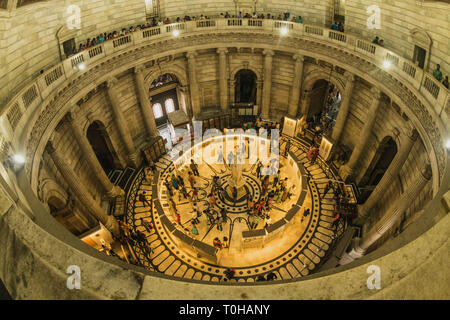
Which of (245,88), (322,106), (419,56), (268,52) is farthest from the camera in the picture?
(245,88)

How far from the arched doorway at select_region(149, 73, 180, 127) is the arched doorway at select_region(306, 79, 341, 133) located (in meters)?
11.9

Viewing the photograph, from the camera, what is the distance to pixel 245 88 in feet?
92.7

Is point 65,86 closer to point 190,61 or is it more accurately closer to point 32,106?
point 32,106

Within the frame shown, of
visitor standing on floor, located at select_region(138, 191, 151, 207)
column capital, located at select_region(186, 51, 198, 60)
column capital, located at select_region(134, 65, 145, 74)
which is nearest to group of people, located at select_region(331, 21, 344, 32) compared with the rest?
column capital, located at select_region(186, 51, 198, 60)

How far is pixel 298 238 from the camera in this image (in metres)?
17.6

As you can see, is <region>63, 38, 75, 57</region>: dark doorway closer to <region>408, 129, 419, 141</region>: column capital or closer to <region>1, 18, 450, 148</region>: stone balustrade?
<region>1, 18, 450, 148</region>: stone balustrade

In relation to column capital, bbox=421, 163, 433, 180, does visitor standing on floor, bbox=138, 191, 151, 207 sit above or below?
above

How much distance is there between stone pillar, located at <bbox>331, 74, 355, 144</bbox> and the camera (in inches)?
750

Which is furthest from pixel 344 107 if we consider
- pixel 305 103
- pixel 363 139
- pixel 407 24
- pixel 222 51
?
pixel 222 51

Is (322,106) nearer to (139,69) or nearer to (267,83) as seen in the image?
(267,83)

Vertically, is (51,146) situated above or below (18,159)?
above

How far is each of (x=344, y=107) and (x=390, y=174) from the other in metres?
6.27

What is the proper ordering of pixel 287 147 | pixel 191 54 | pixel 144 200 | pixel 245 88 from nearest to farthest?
pixel 144 200
pixel 191 54
pixel 287 147
pixel 245 88

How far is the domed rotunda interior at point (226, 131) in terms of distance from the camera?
43.5ft
